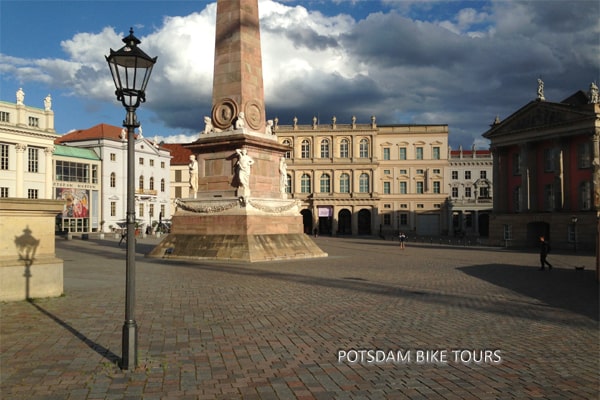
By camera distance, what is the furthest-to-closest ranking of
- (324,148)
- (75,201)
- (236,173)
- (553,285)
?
(324,148) → (75,201) → (236,173) → (553,285)

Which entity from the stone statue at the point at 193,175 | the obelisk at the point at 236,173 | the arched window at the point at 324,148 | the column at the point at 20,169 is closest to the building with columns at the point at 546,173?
the obelisk at the point at 236,173

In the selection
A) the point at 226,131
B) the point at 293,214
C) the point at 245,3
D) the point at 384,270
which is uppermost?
the point at 245,3

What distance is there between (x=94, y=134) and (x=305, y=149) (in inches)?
1183

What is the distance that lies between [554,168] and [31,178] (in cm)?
5345

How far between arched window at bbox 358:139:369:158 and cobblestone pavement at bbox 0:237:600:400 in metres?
70.3

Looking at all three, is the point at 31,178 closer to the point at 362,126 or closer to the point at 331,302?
the point at 362,126

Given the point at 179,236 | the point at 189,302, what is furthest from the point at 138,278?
the point at 179,236

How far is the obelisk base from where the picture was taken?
22.3 m

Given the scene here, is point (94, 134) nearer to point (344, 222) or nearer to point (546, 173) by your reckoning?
→ point (344, 222)

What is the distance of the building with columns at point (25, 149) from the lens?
59.4 m

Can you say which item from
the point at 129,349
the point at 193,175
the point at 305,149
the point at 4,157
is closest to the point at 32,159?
the point at 4,157

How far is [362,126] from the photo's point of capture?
8425 cm

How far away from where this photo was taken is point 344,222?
8488 centimetres

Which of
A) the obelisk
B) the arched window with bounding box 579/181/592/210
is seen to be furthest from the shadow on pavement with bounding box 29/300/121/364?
the arched window with bounding box 579/181/592/210
